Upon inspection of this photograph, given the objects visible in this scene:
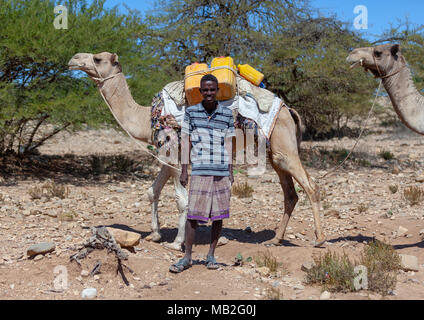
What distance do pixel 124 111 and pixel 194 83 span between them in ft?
3.56

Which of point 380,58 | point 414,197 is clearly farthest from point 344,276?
point 414,197

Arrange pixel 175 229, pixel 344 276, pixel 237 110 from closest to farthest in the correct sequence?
pixel 344 276, pixel 237 110, pixel 175 229

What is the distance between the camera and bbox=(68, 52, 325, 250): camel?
576cm

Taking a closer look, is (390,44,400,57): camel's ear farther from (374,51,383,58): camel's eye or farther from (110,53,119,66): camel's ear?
(110,53,119,66): camel's ear

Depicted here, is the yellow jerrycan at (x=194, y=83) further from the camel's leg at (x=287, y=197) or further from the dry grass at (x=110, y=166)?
the dry grass at (x=110, y=166)

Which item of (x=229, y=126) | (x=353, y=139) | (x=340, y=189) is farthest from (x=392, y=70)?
(x=353, y=139)

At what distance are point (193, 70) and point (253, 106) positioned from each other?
2.84 feet

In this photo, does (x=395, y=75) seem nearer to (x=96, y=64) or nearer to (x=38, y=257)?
(x=96, y=64)

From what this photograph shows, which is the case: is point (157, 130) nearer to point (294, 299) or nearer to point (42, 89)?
point (294, 299)

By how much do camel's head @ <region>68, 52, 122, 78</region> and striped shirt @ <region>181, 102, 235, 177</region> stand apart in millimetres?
1814

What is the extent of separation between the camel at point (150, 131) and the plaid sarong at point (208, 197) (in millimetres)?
1252

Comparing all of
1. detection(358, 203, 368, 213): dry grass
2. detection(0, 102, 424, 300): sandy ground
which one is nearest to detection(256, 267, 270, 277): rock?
detection(0, 102, 424, 300): sandy ground

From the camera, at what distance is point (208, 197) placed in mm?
4516

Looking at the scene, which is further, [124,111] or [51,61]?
[51,61]
